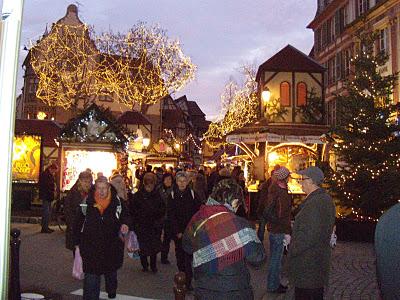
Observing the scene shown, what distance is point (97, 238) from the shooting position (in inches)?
224

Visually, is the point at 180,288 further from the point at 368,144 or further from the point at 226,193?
the point at 368,144

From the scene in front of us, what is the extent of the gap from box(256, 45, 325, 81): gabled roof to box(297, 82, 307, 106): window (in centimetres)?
85

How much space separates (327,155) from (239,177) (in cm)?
735

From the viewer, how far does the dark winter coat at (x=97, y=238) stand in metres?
5.66

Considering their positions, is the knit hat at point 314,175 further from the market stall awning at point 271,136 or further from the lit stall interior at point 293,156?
the lit stall interior at point 293,156

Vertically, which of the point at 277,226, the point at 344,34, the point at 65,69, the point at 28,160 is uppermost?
the point at 344,34

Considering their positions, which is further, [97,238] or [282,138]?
[282,138]

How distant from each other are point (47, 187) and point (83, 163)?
2.91 metres

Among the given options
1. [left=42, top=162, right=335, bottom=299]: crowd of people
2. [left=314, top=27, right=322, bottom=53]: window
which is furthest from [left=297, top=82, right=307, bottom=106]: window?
[left=42, top=162, right=335, bottom=299]: crowd of people

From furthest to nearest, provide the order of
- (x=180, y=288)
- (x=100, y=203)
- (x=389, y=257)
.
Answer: (x=100, y=203), (x=180, y=288), (x=389, y=257)

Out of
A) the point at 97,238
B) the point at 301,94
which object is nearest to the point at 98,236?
the point at 97,238

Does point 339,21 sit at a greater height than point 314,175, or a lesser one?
greater

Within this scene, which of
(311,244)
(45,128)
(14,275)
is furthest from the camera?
(45,128)

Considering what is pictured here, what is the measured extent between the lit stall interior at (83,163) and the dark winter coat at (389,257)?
606 inches
